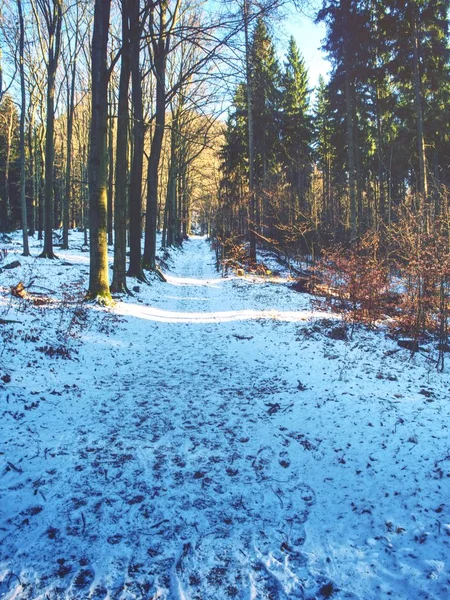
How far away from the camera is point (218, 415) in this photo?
4898 millimetres

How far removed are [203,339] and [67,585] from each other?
6.65m

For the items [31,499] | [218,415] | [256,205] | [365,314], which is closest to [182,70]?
[256,205]

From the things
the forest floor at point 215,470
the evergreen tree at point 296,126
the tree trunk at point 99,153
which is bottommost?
the forest floor at point 215,470

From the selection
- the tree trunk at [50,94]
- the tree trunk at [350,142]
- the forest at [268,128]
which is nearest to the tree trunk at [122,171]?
the forest at [268,128]

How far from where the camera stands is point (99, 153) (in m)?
9.69

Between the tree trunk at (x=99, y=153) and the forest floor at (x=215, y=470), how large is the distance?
8.15ft

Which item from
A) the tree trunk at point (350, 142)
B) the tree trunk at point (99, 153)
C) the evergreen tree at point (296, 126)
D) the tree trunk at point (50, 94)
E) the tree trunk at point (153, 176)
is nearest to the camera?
the tree trunk at point (99, 153)

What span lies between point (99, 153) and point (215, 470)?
9.06 meters

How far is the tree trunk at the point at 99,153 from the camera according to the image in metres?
9.42

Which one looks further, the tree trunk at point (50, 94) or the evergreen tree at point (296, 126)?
the evergreen tree at point (296, 126)

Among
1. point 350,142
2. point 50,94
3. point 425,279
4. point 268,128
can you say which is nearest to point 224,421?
point 425,279

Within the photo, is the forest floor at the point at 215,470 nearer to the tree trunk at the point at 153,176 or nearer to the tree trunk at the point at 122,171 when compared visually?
the tree trunk at the point at 122,171

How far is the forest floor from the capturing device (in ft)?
8.00

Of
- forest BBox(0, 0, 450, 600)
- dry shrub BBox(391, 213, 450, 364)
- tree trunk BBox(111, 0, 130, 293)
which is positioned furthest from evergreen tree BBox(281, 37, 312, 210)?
dry shrub BBox(391, 213, 450, 364)
